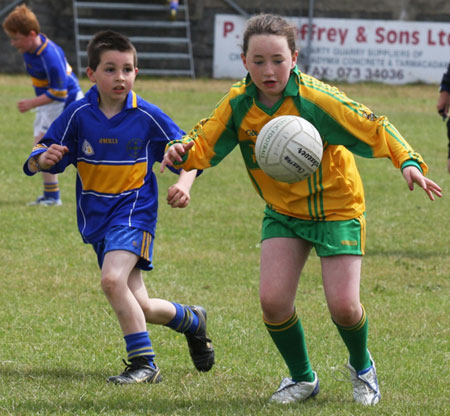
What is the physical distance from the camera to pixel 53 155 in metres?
4.65

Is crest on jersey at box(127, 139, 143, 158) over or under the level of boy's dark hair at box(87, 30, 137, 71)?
under

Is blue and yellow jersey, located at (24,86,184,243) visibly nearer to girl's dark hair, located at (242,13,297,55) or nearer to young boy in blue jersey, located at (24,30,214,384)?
young boy in blue jersey, located at (24,30,214,384)

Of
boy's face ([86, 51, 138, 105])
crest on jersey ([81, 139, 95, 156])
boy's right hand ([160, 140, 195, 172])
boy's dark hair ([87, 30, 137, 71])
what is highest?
boy's dark hair ([87, 30, 137, 71])

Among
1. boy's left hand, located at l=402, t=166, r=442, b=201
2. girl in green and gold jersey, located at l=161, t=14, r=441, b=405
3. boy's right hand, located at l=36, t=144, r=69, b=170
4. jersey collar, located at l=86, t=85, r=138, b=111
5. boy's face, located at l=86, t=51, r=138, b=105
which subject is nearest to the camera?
boy's left hand, located at l=402, t=166, r=442, b=201

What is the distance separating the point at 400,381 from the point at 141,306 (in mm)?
1474

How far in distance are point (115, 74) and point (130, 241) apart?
93cm

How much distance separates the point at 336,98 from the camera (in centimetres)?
419

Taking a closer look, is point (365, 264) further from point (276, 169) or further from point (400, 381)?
point (276, 169)

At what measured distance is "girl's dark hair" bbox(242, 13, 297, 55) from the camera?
162 inches

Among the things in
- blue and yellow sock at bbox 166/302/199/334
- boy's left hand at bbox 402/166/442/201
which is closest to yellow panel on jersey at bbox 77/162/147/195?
blue and yellow sock at bbox 166/302/199/334

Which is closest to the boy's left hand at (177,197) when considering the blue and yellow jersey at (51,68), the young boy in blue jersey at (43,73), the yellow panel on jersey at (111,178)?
the yellow panel on jersey at (111,178)

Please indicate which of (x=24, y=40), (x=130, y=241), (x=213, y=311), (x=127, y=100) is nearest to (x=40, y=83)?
(x=24, y=40)

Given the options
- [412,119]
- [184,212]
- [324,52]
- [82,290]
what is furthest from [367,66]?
[82,290]

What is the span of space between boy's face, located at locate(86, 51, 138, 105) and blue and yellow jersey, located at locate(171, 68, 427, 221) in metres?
0.63
